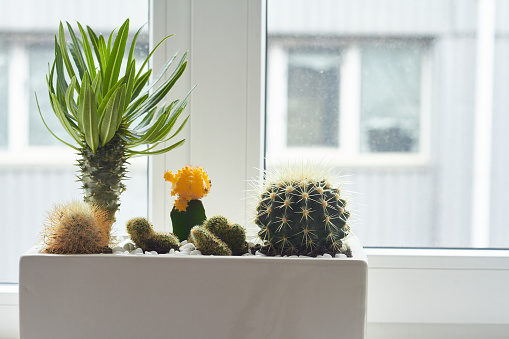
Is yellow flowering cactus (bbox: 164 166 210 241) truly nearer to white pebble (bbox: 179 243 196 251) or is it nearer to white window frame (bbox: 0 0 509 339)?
white pebble (bbox: 179 243 196 251)

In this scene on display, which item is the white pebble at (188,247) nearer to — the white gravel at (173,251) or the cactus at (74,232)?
the white gravel at (173,251)

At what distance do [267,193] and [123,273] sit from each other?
9.9 inches

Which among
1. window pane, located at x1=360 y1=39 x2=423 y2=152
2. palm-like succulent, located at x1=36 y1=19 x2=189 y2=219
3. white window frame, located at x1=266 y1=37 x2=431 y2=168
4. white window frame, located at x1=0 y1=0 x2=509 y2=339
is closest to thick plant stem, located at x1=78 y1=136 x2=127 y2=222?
palm-like succulent, located at x1=36 y1=19 x2=189 y2=219

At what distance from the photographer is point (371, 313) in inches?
42.7

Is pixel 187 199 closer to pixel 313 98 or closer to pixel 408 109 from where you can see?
pixel 313 98

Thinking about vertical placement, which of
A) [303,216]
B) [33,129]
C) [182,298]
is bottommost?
[182,298]

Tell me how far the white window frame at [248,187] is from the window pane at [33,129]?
8 centimetres

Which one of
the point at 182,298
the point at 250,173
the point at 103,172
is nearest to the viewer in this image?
the point at 182,298

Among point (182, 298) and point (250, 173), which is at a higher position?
point (250, 173)

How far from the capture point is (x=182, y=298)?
723mm

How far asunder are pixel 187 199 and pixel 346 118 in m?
0.46

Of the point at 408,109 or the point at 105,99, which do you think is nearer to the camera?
the point at 105,99

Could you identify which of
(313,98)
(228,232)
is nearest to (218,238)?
(228,232)

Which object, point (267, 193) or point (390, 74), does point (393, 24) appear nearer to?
point (390, 74)
